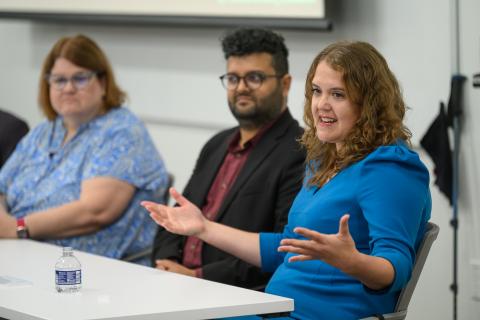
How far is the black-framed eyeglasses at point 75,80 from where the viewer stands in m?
3.58

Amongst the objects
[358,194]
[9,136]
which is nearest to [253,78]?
[358,194]

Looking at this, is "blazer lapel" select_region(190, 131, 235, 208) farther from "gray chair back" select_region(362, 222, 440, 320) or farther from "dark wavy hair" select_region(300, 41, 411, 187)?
"gray chair back" select_region(362, 222, 440, 320)

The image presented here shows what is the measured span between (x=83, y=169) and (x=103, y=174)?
14 centimetres

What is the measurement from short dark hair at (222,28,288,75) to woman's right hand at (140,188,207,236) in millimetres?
704

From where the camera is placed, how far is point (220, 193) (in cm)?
310

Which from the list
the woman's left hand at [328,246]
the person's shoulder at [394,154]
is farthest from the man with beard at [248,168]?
the woman's left hand at [328,246]

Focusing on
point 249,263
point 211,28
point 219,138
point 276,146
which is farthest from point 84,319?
point 211,28

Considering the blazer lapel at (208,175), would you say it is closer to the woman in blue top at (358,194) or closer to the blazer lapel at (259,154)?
the blazer lapel at (259,154)

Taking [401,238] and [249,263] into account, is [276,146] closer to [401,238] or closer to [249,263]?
[249,263]

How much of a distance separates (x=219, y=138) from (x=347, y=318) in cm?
123

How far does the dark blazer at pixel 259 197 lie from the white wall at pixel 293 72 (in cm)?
91

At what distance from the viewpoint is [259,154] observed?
3.00 m

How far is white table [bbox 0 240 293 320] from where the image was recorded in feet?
6.44

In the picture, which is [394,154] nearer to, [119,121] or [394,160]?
[394,160]
